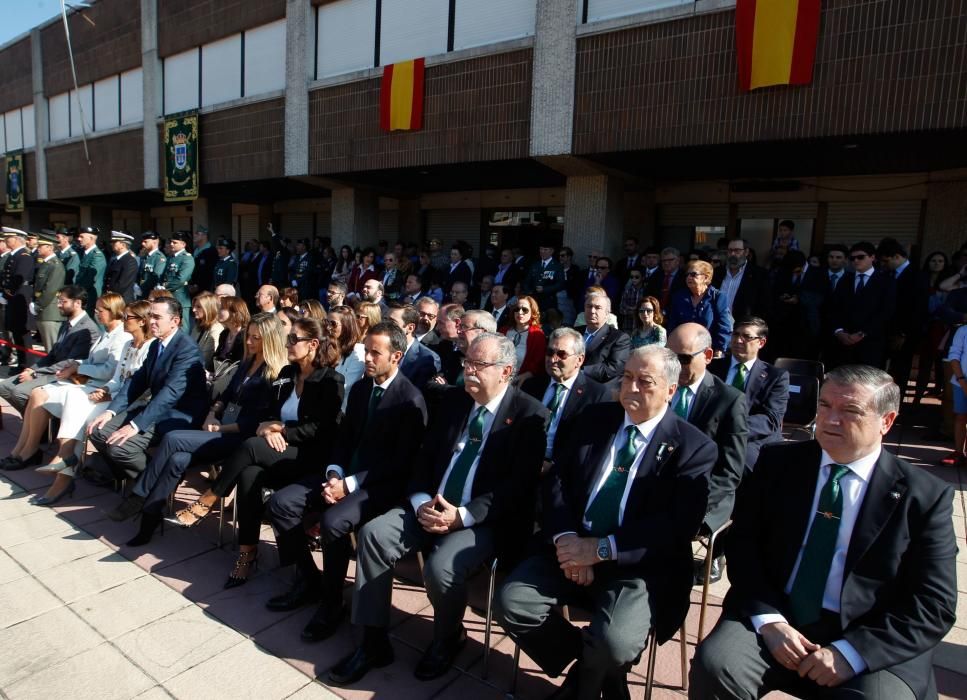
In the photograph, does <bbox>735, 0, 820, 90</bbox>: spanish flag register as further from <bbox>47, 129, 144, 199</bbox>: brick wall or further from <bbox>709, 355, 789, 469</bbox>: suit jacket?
<bbox>47, 129, 144, 199</bbox>: brick wall

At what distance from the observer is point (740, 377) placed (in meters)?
3.93

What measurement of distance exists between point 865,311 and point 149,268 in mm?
10603

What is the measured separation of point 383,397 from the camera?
3381 millimetres

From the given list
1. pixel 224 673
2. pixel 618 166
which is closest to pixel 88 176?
pixel 618 166

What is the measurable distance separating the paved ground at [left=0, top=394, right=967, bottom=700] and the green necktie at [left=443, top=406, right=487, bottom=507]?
2.28 ft

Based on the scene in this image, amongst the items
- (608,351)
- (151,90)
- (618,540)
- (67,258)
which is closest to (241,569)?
(618,540)

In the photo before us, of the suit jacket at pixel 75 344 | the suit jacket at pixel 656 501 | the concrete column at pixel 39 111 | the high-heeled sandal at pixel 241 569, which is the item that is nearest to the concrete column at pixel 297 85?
the suit jacket at pixel 75 344

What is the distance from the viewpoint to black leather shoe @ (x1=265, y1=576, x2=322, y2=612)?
3156 mm

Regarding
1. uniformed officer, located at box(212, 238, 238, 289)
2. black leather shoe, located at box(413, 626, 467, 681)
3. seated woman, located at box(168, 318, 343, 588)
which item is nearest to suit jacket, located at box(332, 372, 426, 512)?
seated woman, located at box(168, 318, 343, 588)

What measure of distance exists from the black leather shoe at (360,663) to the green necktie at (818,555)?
5.71 ft

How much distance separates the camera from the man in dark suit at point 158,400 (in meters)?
4.15

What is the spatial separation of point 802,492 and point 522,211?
35.4 feet

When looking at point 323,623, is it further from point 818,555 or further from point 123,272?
point 123,272

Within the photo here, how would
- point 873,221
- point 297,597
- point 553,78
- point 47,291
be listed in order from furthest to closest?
point 873,221 → point 47,291 → point 553,78 → point 297,597
